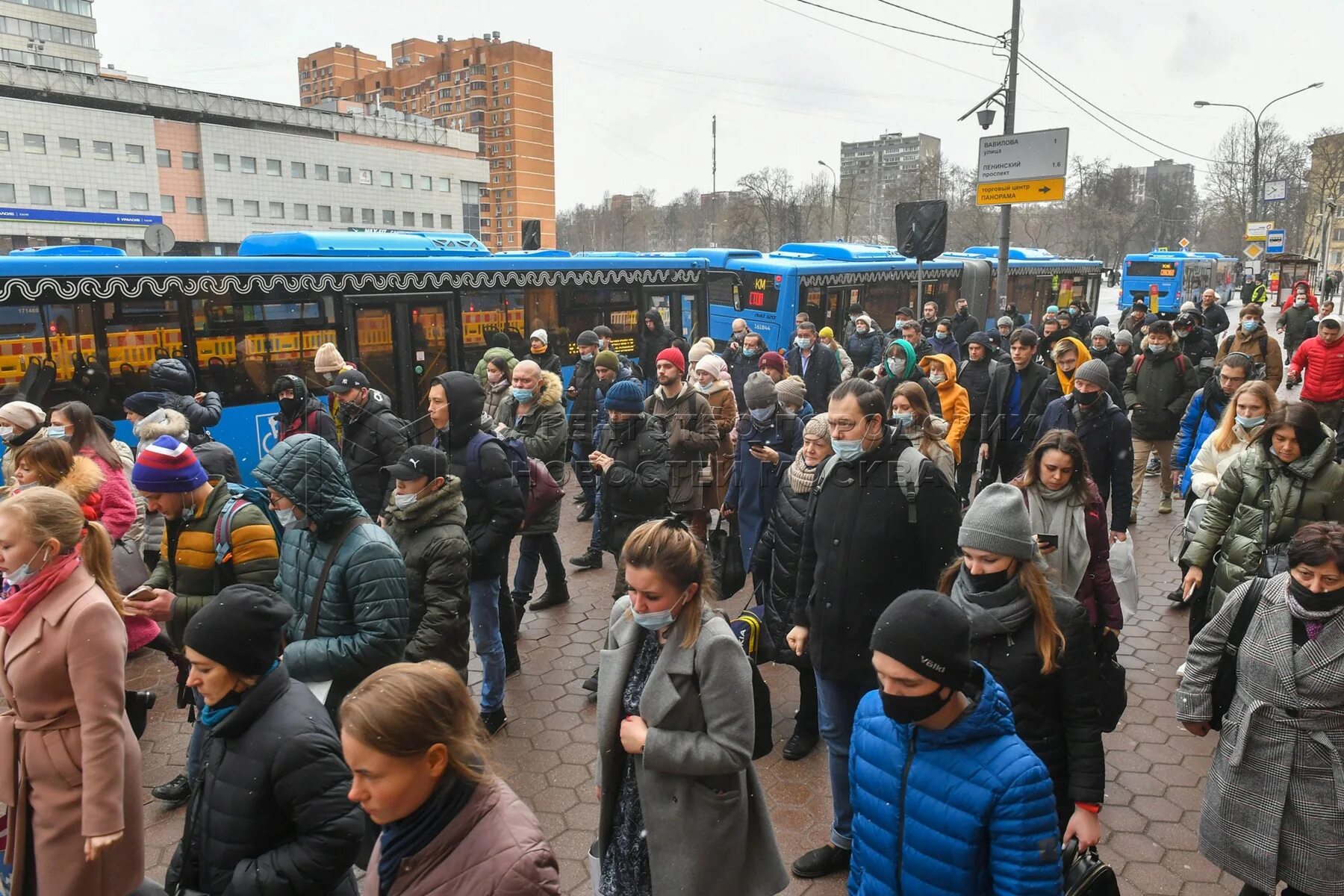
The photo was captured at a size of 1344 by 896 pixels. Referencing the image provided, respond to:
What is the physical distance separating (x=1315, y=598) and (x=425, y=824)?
283 centimetres

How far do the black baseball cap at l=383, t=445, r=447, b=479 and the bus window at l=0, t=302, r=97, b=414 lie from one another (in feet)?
21.5

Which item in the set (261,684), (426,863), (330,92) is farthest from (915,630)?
(330,92)

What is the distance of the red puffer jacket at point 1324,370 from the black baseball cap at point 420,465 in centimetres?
856

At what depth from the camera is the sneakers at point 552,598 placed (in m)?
7.17

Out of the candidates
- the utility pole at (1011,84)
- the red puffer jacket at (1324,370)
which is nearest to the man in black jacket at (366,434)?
the red puffer jacket at (1324,370)

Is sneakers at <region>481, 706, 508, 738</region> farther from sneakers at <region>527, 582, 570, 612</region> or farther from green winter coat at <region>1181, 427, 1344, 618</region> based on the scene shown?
green winter coat at <region>1181, 427, 1344, 618</region>

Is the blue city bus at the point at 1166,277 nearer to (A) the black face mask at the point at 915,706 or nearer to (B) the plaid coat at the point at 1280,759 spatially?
(B) the plaid coat at the point at 1280,759

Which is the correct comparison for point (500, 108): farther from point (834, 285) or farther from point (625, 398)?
point (625, 398)

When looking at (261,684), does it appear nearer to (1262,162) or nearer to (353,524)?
(353,524)

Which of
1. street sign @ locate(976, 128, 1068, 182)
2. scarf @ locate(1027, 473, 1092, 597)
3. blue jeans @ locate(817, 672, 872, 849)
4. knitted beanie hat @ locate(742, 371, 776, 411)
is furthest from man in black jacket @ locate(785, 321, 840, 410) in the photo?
street sign @ locate(976, 128, 1068, 182)

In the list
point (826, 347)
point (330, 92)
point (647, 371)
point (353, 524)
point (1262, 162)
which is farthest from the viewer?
point (330, 92)

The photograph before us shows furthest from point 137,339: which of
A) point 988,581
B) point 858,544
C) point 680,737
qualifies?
point 988,581

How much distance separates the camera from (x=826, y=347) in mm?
10875

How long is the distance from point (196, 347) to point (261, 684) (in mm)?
8850
